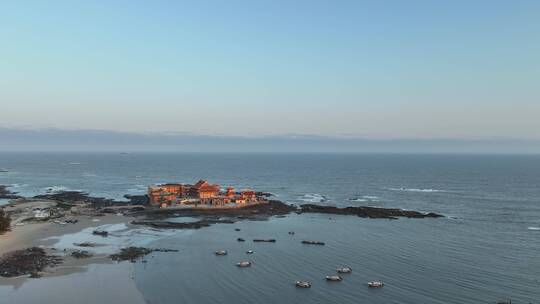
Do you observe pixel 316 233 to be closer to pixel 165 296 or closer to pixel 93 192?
pixel 165 296

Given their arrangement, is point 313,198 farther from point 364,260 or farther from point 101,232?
point 364,260

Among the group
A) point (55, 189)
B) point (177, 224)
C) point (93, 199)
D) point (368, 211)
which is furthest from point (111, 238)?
point (55, 189)

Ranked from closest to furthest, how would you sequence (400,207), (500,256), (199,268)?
(199,268)
(500,256)
(400,207)

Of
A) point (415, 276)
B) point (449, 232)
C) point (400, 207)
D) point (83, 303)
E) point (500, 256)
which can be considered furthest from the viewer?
point (400, 207)

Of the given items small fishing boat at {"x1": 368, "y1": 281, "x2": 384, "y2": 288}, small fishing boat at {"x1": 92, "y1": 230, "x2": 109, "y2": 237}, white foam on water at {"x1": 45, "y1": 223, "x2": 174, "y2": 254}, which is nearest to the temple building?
white foam on water at {"x1": 45, "y1": 223, "x2": 174, "y2": 254}

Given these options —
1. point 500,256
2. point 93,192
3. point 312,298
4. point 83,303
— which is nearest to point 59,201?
point 93,192
